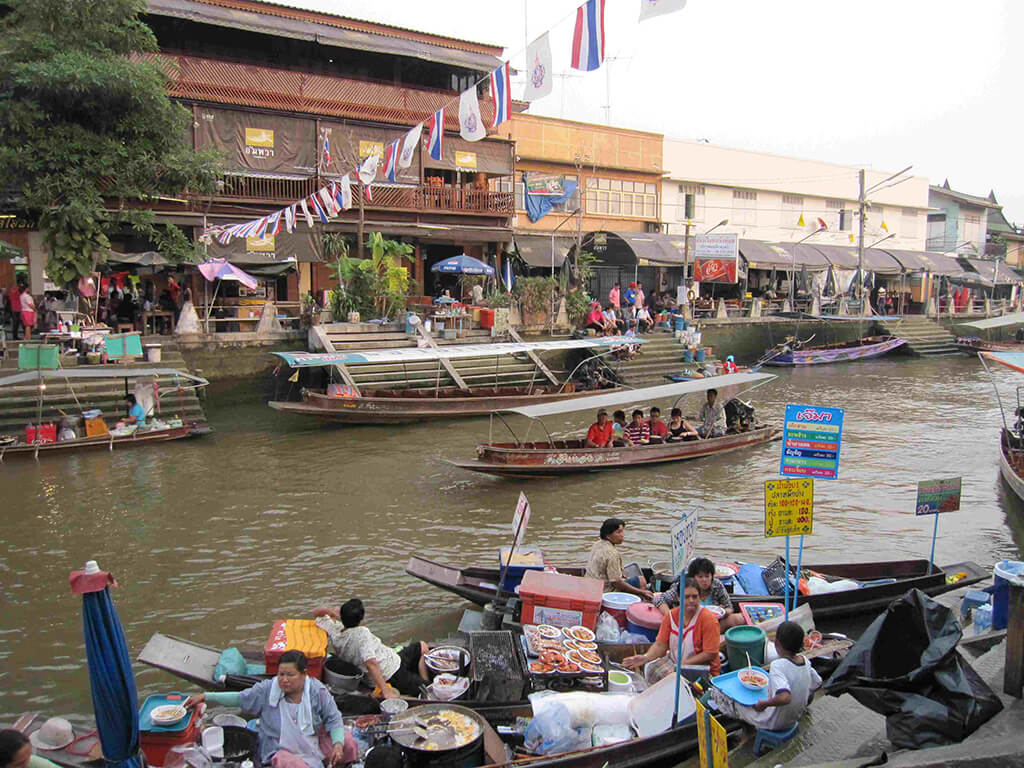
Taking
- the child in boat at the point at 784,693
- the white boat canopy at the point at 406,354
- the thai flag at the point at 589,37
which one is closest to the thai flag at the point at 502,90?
the thai flag at the point at 589,37

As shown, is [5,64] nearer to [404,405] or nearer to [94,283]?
[94,283]

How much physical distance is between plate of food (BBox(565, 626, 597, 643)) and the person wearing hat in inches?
149

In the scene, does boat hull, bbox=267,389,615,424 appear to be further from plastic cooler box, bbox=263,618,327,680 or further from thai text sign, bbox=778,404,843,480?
plastic cooler box, bbox=263,618,327,680

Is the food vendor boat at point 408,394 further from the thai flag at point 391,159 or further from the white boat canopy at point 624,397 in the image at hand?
the thai flag at point 391,159

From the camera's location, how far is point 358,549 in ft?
35.6

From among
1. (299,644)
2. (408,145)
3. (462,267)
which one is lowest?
(299,644)

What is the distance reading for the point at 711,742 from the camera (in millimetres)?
4469

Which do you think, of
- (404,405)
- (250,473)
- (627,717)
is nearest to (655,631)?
(627,717)

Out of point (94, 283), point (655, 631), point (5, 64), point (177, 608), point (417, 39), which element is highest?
point (417, 39)

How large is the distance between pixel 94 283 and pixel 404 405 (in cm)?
902

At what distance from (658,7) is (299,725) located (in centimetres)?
892

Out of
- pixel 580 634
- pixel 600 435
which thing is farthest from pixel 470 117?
pixel 580 634

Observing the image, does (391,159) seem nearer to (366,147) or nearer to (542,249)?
(366,147)

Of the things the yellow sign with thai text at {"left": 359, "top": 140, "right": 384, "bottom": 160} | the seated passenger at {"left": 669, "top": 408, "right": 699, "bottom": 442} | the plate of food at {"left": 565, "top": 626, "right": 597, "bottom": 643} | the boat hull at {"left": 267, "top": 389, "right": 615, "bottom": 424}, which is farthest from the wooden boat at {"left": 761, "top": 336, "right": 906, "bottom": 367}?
the plate of food at {"left": 565, "top": 626, "right": 597, "bottom": 643}
